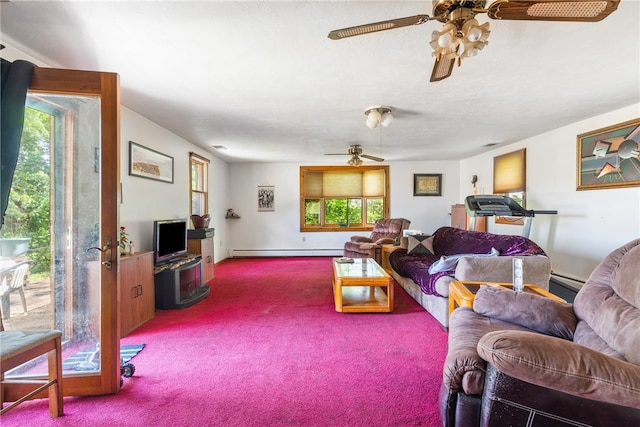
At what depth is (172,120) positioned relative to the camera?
3.51m

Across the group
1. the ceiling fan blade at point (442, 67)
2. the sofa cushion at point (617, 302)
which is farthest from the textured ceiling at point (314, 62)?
the sofa cushion at point (617, 302)

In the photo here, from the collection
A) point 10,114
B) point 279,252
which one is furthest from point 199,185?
point 10,114

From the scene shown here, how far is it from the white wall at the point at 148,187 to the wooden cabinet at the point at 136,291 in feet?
1.53

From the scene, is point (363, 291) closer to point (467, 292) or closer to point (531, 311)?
point (467, 292)

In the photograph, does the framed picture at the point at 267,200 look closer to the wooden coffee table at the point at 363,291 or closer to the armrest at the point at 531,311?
the wooden coffee table at the point at 363,291

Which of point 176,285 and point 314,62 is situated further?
point 176,285

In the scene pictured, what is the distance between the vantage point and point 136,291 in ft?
9.14

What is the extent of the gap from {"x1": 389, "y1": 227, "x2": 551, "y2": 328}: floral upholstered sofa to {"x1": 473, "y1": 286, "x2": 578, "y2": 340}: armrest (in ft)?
3.03

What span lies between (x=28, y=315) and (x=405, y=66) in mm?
3157

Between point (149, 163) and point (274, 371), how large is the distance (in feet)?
9.54

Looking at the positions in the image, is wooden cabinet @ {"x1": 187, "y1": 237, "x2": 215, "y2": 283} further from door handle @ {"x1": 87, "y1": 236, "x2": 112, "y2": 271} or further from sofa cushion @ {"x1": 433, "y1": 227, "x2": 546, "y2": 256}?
sofa cushion @ {"x1": 433, "y1": 227, "x2": 546, "y2": 256}

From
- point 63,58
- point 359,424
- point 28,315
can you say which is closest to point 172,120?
point 63,58

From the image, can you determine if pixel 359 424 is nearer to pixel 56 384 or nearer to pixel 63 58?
pixel 56 384

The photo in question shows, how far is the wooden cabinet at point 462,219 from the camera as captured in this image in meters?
5.68
